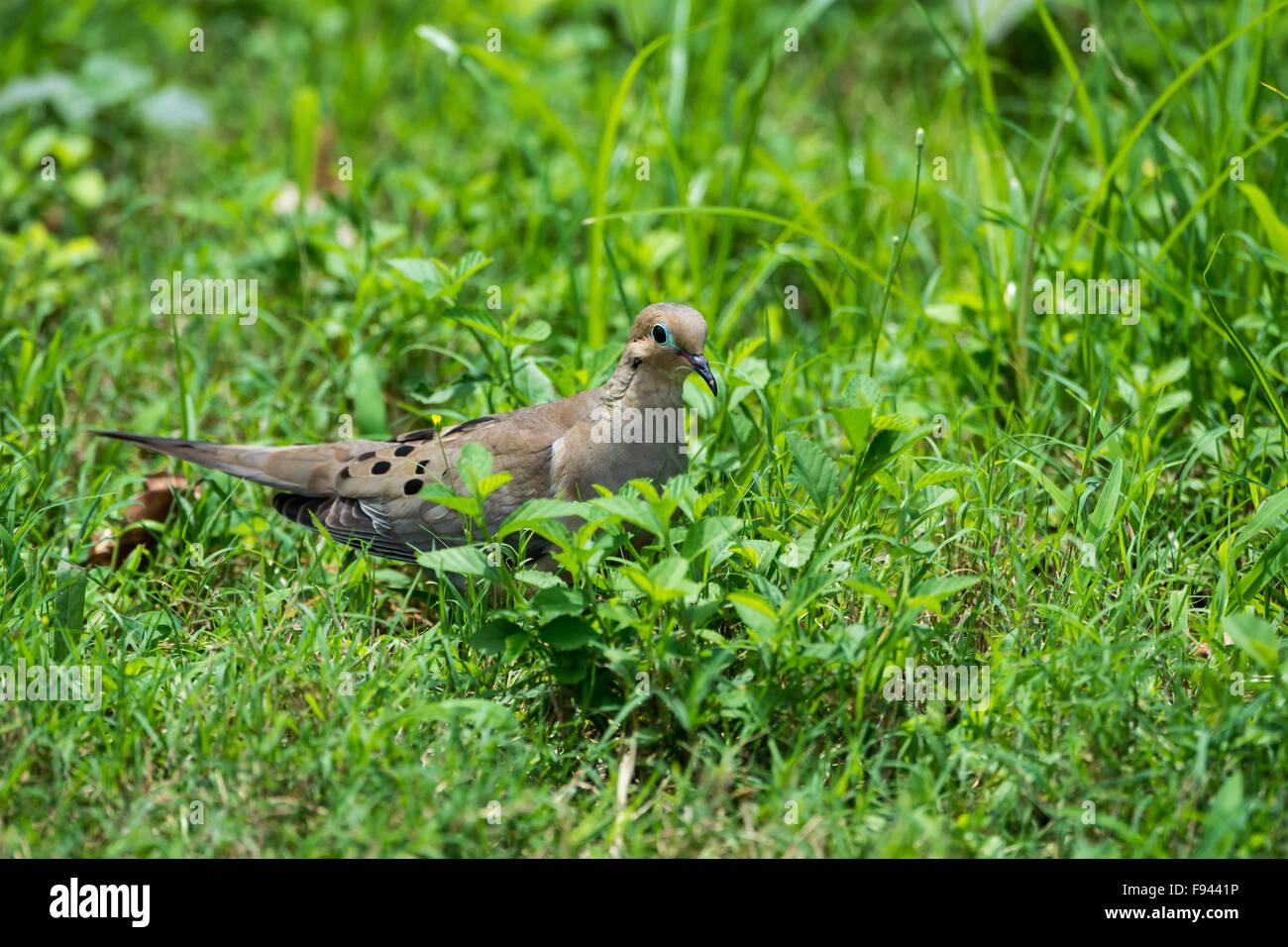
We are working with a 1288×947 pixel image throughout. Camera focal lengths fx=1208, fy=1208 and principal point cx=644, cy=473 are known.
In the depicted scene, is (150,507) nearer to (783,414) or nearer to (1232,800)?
(783,414)

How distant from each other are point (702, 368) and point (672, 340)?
15 centimetres

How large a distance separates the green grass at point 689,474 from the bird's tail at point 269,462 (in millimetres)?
169

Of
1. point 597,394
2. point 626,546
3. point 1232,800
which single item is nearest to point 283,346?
point 597,394

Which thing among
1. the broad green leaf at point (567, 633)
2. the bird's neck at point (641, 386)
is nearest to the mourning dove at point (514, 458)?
the bird's neck at point (641, 386)

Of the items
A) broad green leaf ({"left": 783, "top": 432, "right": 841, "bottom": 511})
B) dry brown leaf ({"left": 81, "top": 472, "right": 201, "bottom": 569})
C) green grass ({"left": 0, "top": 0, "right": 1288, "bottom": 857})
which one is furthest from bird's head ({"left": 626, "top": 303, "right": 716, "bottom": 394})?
dry brown leaf ({"left": 81, "top": 472, "right": 201, "bottom": 569})

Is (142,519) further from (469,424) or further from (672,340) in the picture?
(672,340)

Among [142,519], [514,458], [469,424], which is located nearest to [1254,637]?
[514,458]

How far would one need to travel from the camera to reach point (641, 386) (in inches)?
138

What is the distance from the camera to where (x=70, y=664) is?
2.95m

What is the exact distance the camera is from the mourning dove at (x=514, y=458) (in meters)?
3.43

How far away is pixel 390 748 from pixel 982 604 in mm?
1576

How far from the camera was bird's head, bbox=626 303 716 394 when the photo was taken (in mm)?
3348

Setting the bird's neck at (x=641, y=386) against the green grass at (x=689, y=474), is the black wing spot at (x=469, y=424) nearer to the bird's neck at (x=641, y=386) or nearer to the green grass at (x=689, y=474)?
the green grass at (x=689, y=474)

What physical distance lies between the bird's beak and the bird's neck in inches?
5.3
